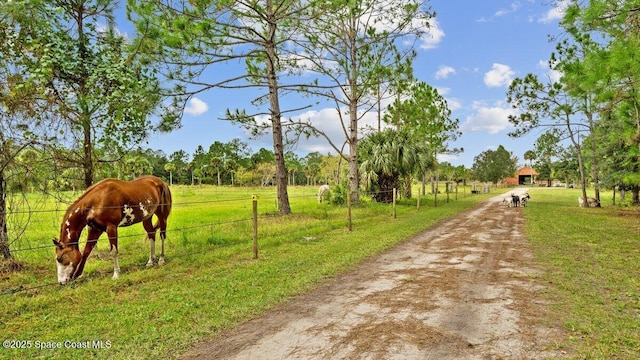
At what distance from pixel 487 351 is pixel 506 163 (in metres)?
86.5

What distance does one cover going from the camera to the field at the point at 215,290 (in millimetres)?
3662

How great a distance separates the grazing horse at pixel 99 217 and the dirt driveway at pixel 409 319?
3408 millimetres

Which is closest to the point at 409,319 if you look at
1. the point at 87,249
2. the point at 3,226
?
the point at 87,249

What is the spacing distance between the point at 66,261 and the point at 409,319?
17.0 feet

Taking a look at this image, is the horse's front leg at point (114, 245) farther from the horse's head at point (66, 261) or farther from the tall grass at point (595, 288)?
the tall grass at point (595, 288)

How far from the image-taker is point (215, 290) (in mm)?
5352

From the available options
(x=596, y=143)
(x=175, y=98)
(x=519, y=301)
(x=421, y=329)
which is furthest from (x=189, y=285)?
(x=596, y=143)

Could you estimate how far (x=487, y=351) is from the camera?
10.7 ft

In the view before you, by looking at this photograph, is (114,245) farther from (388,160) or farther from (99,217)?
(388,160)

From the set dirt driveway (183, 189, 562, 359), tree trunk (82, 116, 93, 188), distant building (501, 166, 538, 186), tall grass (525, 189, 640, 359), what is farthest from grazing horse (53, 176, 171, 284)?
distant building (501, 166, 538, 186)

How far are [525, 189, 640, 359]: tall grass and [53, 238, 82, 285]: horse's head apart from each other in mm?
6623

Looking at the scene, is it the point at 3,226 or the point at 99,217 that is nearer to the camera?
the point at 99,217

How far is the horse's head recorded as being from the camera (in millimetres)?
5508

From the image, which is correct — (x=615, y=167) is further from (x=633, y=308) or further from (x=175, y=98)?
(x=175, y=98)
